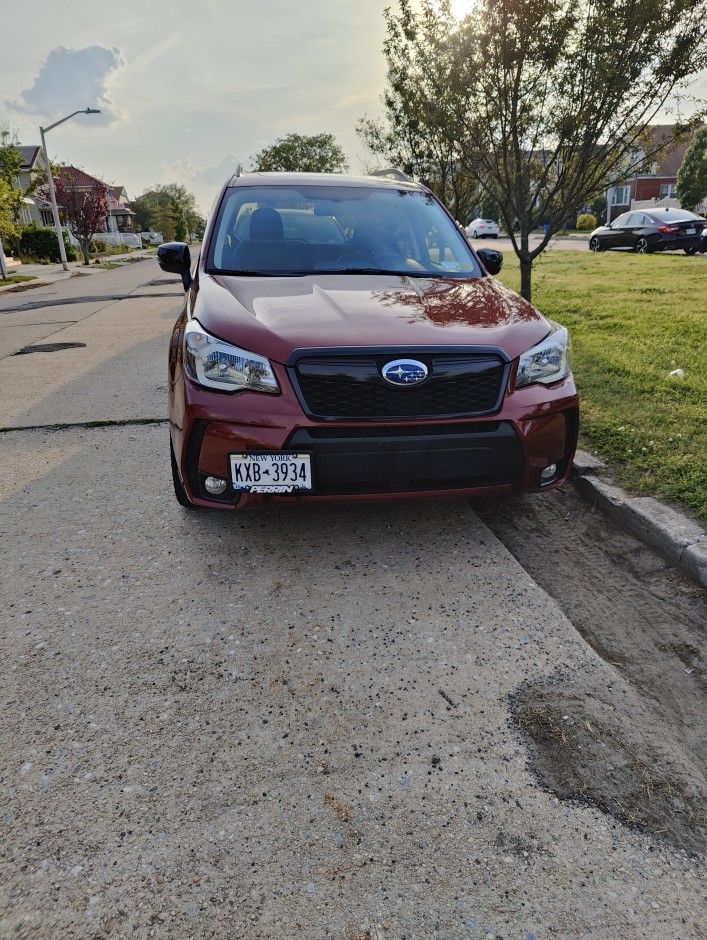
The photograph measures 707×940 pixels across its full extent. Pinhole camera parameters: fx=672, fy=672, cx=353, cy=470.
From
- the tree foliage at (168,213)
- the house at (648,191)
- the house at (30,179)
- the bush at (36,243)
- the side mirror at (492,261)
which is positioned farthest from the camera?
the tree foliage at (168,213)

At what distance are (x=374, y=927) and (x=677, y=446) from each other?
134 inches

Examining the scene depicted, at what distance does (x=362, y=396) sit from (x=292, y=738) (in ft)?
4.54

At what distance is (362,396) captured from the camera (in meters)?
2.83

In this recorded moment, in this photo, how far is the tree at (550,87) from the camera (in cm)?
572

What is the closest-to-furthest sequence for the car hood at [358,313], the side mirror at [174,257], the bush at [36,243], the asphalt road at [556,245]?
the car hood at [358,313] < the side mirror at [174,257] < the asphalt road at [556,245] < the bush at [36,243]

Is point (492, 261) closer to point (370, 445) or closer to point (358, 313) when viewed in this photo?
point (358, 313)

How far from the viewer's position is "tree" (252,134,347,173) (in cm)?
4716

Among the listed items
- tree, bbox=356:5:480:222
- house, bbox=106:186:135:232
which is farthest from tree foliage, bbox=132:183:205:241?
tree, bbox=356:5:480:222

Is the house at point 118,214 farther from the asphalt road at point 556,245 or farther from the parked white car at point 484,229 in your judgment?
the asphalt road at point 556,245

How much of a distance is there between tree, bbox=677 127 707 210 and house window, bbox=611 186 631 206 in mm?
22408

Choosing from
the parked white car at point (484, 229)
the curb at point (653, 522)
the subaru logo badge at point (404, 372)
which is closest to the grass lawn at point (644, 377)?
the curb at point (653, 522)

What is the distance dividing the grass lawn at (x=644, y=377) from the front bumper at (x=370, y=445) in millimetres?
1045

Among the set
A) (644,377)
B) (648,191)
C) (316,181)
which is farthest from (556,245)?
(648,191)

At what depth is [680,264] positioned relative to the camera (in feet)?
48.9
